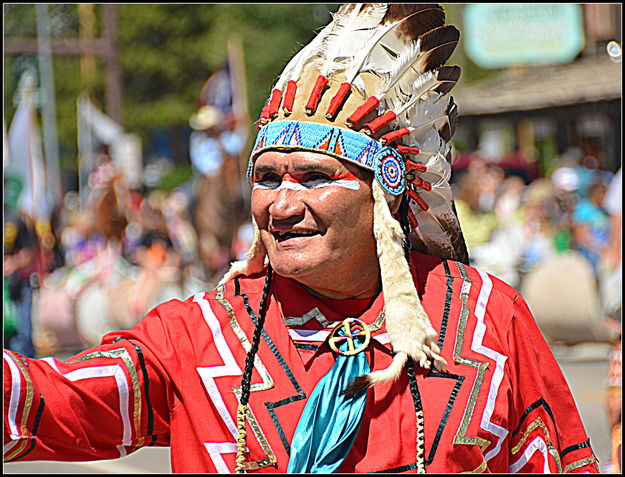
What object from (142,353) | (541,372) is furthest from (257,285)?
(541,372)

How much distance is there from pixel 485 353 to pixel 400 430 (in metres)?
0.31

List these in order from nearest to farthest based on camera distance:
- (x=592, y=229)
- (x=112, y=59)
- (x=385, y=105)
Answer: (x=385, y=105)
(x=592, y=229)
(x=112, y=59)

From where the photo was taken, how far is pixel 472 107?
25.9 m

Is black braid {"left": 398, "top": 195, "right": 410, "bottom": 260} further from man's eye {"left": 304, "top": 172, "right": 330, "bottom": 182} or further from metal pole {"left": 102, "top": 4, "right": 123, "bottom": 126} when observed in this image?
metal pole {"left": 102, "top": 4, "right": 123, "bottom": 126}

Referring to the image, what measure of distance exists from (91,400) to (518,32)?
21.9 m

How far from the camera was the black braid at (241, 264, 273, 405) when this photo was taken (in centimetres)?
261

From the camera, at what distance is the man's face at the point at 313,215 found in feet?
8.71

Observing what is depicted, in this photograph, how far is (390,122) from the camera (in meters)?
2.82

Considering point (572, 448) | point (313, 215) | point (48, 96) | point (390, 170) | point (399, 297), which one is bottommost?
point (572, 448)

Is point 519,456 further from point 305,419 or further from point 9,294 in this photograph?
point 9,294

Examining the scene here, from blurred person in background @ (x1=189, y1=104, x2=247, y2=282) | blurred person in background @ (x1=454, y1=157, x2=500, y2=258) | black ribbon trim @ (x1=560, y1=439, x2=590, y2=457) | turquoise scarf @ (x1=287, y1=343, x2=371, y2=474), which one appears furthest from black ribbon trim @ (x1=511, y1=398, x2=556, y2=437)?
blurred person in background @ (x1=189, y1=104, x2=247, y2=282)

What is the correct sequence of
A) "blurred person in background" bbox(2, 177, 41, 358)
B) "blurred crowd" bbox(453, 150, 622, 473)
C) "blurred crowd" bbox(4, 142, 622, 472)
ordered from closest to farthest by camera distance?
"blurred person in background" bbox(2, 177, 41, 358), "blurred crowd" bbox(4, 142, 622, 472), "blurred crowd" bbox(453, 150, 622, 473)

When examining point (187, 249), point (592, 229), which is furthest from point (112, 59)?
point (592, 229)

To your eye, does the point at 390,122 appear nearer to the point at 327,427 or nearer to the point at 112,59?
the point at 327,427
